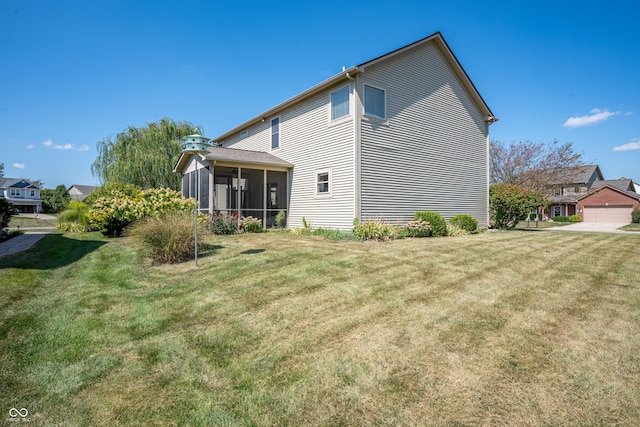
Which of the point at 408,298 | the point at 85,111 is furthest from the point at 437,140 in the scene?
the point at 85,111

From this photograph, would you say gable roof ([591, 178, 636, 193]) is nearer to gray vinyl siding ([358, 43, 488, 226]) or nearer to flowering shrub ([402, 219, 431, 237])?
gray vinyl siding ([358, 43, 488, 226])

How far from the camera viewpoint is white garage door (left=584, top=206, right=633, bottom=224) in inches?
1369

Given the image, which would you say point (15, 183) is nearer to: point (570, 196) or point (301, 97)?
point (301, 97)

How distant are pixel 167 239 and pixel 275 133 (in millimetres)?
10129

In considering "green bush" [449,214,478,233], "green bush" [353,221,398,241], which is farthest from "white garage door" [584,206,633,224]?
"green bush" [353,221,398,241]

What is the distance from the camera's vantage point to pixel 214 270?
5941 millimetres

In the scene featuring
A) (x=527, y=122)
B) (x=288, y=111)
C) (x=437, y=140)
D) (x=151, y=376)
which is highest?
(x=527, y=122)

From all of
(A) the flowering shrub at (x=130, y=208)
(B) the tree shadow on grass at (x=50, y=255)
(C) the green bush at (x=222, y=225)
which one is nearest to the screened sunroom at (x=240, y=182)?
(C) the green bush at (x=222, y=225)

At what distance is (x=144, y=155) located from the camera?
2202 cm

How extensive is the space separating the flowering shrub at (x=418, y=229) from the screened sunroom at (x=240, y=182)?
5.76m

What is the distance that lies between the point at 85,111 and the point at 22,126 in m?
2.66

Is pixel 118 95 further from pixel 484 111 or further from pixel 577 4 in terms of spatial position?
pixel 577 4

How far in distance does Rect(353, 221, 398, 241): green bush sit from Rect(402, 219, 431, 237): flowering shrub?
139 cm

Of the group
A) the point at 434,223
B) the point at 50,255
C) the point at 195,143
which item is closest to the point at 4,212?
the point at 50,255
